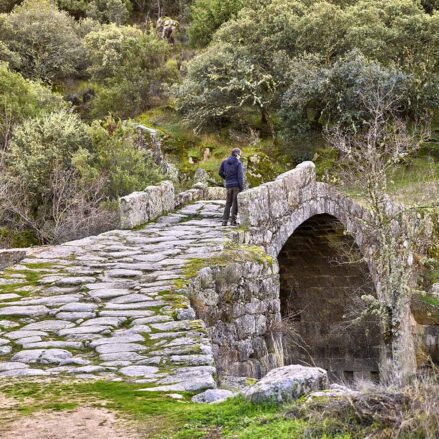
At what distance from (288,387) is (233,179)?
28.1 ft

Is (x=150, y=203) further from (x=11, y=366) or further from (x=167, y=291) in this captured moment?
(x=11, y=366)

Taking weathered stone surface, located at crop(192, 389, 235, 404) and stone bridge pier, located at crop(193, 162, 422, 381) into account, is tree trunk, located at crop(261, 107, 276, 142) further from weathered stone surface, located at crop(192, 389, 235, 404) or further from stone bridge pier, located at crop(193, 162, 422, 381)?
weathered stone surface, located at crop(192, 389, 235, 404)

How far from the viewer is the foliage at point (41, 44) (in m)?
31.6

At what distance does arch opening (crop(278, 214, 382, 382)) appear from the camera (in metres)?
20.3

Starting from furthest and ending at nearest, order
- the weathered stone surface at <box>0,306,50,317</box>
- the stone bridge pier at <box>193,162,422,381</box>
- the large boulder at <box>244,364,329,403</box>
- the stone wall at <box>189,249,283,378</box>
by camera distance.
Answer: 1. the stone bridge pier at <box>193,162,422,381</box>
2. the stone wall at <box>189,249,283,378</box>
3. the weathered stone surface at <box>0,306,50,317</box>
4. the large boulder at <box>244,364,329,403</box>

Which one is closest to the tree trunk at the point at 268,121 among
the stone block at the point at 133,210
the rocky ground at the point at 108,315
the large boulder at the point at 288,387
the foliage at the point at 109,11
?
the stone block at the point at 133,210

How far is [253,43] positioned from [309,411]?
971 inches

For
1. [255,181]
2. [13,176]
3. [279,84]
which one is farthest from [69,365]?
[279,84]

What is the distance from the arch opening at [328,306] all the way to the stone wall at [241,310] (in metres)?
9.61

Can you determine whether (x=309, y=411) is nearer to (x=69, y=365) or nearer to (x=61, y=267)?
(x=69, y=365)

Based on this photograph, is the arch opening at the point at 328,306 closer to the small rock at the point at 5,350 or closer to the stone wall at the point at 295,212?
the stone wall at the point at 295,212

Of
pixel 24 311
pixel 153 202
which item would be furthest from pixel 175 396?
pixel 153 202

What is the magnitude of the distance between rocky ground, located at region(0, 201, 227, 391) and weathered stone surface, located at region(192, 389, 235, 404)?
202 millimetres

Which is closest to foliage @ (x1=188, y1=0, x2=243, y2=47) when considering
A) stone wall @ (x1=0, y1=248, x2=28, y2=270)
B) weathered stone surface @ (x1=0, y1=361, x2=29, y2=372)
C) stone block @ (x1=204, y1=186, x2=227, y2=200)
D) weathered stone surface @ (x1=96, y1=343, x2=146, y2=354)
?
stone block @ (x1=204, y1=186, x2=227, y2=200)
